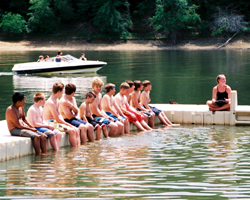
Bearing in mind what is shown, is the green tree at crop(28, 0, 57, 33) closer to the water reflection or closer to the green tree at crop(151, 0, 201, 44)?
the green tree at crop(151, 0, 201, 44)

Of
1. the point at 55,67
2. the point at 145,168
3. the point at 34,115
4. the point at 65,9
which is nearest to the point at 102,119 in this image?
the point at 34,115

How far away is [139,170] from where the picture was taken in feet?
28.3

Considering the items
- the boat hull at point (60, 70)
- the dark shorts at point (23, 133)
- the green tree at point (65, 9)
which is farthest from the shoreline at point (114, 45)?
the dark shorts at point (23, 133)

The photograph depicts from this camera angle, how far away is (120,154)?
10000 millimetres

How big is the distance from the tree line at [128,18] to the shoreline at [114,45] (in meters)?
1.37

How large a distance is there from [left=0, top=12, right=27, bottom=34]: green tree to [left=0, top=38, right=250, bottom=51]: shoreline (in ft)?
5.59

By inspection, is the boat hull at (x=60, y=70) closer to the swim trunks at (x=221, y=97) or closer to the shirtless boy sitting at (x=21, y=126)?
the swim trunks at (x=221, y=97)

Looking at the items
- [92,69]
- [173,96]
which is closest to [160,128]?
[173,96]

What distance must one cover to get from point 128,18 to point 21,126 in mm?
61313

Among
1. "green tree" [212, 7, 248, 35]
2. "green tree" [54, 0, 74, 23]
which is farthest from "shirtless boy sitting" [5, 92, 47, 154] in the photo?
"green tree" [54, 0, 74, 23]

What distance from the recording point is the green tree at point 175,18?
6575cm

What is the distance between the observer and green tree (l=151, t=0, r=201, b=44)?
65.8 meters

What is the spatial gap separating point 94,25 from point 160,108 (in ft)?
188

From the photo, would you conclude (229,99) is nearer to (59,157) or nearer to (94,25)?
(59,157)
